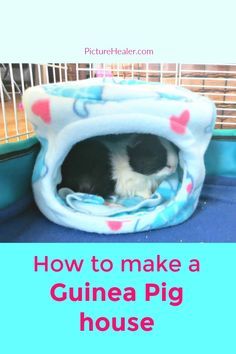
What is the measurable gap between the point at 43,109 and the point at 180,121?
1.33 ft

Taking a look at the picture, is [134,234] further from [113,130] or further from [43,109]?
[43,109]

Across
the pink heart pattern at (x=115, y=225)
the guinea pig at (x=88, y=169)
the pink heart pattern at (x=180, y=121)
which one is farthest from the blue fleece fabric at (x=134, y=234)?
the pink heart pattern at (x=180, y=121)

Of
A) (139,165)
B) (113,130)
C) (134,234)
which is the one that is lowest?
(134,234)

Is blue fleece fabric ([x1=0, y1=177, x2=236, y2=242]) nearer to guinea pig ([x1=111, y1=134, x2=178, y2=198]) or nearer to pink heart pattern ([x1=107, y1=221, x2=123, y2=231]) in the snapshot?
pink heart pattern ([x1=107, y1=221, x2=123, y2=231])

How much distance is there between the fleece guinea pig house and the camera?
1.04 metres

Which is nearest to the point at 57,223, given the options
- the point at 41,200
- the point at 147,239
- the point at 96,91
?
the point at 41,200

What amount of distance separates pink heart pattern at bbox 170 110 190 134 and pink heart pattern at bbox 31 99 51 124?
362 millimetres

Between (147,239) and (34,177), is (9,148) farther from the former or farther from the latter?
(147,239)

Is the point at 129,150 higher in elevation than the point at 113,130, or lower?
lower

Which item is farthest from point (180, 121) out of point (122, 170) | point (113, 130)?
point (122, 170)

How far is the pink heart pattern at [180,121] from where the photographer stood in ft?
3.52

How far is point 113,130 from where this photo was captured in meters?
1.07

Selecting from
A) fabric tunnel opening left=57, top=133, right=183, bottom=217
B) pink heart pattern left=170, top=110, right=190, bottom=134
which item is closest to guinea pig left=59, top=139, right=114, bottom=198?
fabric tunnel opening left=57, top=133, right=183, bottom=217

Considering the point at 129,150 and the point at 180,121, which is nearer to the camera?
the point at 180,121
